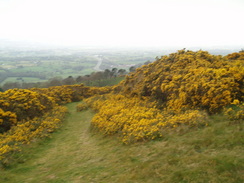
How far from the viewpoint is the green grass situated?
6.05 m

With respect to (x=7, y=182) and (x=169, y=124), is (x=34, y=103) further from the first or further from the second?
(x=169, y=124)

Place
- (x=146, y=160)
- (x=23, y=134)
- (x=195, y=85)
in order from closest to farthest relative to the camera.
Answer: (x=146, y=160)
(x=195, y=85)
(x=23, y=134)

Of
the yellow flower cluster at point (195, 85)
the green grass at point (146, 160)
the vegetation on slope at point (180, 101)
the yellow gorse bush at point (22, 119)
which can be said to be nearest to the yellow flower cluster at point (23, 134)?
the yellow gorse bush at point (22, 119)

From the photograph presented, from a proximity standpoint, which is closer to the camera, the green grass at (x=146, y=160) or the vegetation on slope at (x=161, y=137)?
the green grass at (x=146, y=160)

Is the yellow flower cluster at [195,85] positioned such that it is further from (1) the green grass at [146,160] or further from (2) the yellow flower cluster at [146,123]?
(1) the green grass at [146,160]

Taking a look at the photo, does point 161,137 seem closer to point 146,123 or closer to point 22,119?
point 146,123

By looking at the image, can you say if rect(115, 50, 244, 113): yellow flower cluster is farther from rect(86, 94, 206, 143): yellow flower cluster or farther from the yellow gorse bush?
the yellow gorse bush

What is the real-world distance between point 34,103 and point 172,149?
1883 centimetres

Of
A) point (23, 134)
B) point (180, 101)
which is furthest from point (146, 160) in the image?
point (23, 134)

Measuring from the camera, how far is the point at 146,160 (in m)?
8.19

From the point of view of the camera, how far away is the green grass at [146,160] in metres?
6.05

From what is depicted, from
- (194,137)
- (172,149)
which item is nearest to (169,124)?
(194,137)

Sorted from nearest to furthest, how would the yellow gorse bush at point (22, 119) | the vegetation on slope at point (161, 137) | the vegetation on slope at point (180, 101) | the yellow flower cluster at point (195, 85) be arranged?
the vegetation on slope at point (161, 137), the vegetation on slope at point (180, 101), the yellow flower cluster at point (195, 85), the yellow gorse bush at point (22, 119)

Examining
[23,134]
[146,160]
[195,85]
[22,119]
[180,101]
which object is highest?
[195,85]
